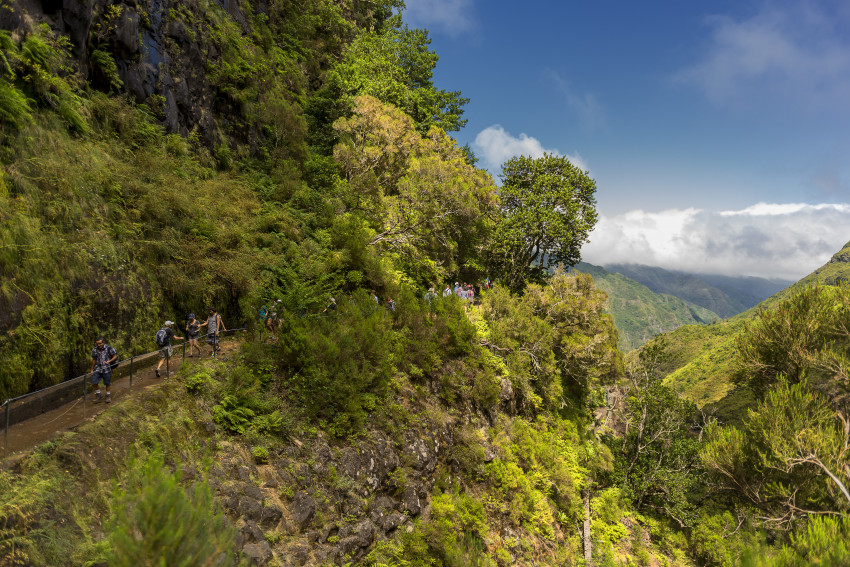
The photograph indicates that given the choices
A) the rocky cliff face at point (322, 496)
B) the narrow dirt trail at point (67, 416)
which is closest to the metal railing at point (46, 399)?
the narrow dirt trail at point (67, 416)

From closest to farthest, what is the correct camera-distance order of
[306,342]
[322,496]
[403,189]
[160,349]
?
[322,496] < [160,349] < [306,342] < [403,189]

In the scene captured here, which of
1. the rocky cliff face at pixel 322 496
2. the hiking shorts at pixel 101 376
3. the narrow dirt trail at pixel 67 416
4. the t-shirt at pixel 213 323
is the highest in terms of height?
the t-shirt at pixel 213 323

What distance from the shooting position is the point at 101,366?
768 centimetres

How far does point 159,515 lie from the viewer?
3066 mm

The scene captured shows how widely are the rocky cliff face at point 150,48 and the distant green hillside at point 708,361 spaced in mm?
34366

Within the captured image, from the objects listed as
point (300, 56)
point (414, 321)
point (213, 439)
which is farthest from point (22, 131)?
point (300, 56)

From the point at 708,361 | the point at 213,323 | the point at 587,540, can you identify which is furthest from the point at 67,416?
the point at 708,361

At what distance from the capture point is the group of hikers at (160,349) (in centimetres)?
765

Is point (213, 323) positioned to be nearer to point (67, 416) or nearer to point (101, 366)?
point (101, 366)

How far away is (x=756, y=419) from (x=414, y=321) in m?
16.2

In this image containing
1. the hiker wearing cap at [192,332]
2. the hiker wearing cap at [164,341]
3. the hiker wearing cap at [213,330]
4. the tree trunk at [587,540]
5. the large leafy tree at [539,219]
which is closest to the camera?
the hiker wearing cap at [164,341]

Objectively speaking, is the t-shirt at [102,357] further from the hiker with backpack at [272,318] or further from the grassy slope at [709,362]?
the grassy slope at [709,362]

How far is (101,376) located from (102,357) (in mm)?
430

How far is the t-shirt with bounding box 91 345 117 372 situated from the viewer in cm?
766
